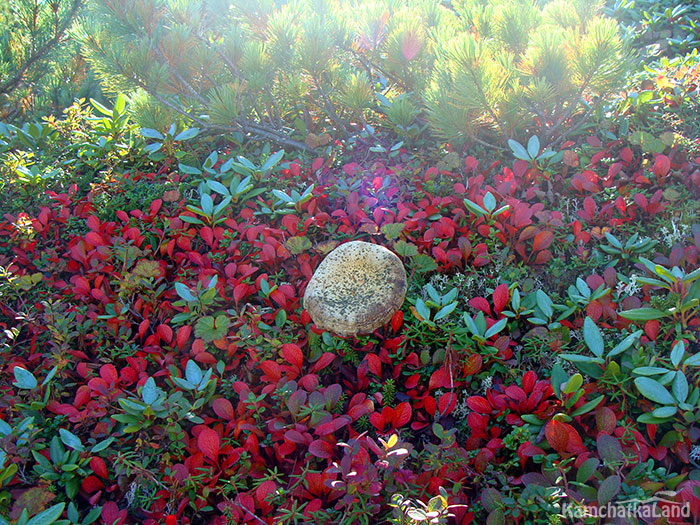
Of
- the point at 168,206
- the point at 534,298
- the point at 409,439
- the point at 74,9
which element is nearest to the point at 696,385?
the point at 534,298

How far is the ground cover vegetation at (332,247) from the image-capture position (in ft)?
5.13

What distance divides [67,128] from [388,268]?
8.84 ft

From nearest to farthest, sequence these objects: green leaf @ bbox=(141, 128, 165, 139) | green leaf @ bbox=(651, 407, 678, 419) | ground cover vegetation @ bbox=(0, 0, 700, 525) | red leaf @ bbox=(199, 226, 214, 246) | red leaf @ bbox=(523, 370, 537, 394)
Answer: green leaf @ bbox=(651, 407, 678, 419)
ground cover vegetation @ bbox=(0, 0, 700, 525)
red leaf @ bbox=(523, 370, 537, 394)
red leaf @ bbox=(199, 226, 214, 246)
green leaf @ bbox=(141, 128, 165, 139)

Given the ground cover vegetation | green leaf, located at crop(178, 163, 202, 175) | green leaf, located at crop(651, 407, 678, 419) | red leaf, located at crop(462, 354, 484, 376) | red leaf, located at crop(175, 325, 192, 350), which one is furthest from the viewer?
green leaf, located at crop(178, 163, 202, 175)

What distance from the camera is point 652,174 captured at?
2.31 m

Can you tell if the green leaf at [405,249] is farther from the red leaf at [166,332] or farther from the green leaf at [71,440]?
the green leaf at [71,440]

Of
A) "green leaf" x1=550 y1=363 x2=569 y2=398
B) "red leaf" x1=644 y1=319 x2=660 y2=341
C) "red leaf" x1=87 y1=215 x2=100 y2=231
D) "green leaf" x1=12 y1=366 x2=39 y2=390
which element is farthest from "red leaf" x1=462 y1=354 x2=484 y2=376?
"red leaf" x1=87 y1=215 x2=100 y2=231

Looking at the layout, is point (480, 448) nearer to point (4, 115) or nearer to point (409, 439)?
point (409, 439)

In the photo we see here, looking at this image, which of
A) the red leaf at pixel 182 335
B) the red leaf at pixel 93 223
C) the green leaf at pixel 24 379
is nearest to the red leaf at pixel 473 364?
the red leaf at pixel 182 335

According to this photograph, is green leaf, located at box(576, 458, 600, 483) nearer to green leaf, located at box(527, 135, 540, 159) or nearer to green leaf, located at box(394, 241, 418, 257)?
green leaf, located at box(394, 241, 418, 257)

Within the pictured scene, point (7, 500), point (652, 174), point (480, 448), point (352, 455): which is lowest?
point (7, 500)

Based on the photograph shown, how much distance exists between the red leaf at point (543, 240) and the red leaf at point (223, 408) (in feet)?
4.30

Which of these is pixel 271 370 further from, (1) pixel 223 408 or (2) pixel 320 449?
(2) pixel 320 449

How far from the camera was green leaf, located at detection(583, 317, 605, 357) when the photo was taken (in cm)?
164
